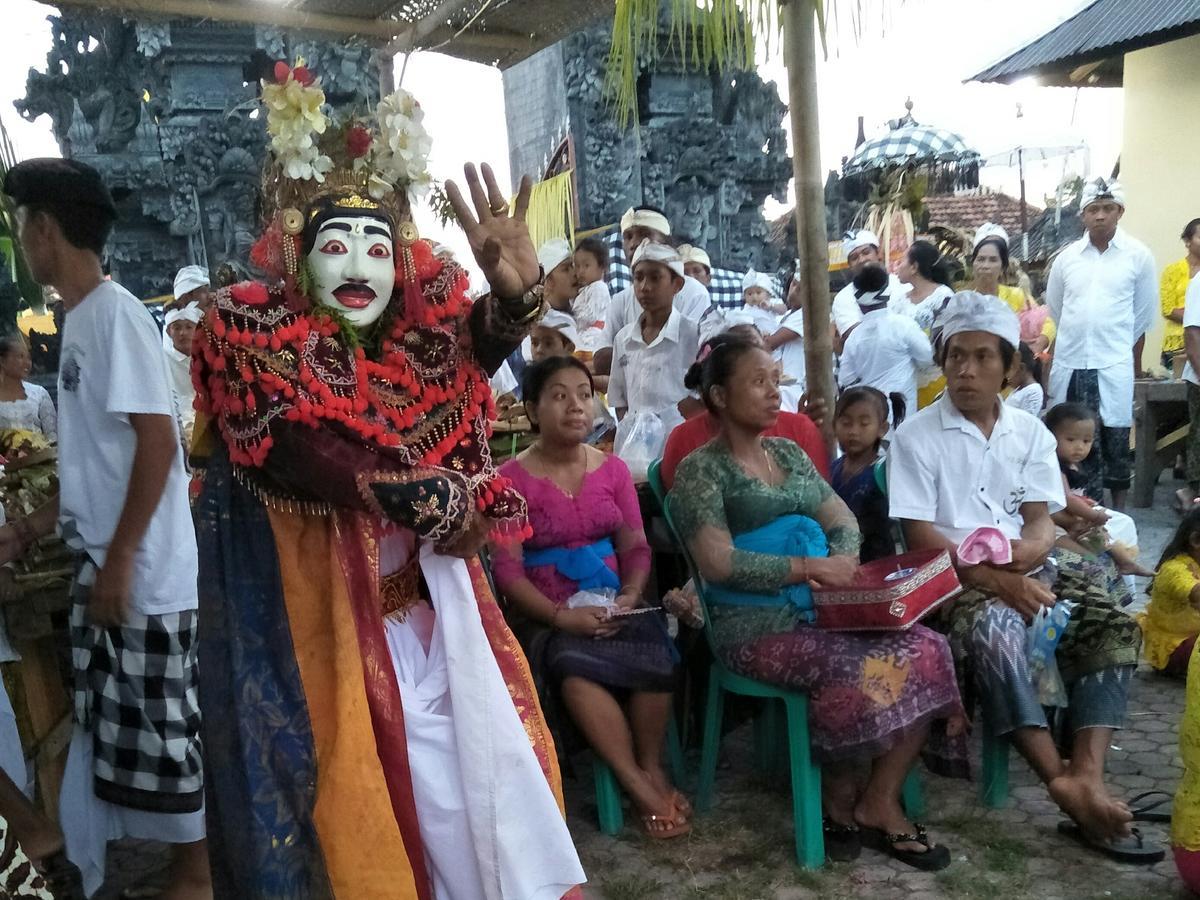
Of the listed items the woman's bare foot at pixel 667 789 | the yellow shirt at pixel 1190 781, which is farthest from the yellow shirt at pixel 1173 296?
the woman's bare foot at pixel 667 789

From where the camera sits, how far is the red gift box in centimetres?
289

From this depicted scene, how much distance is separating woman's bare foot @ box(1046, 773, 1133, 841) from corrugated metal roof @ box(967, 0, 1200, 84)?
30.7 ft

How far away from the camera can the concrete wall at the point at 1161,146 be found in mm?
10516

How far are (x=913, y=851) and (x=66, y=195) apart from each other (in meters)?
2.92

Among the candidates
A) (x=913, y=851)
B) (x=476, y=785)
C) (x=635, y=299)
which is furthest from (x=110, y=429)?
(x=635, y=299)

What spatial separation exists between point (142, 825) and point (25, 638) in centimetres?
67

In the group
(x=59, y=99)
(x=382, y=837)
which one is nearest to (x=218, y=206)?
(x=59, y=99)

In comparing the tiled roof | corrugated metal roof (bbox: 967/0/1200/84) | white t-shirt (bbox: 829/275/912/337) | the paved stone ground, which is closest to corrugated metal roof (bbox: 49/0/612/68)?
the paved stone ground

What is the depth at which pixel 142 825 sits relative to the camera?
8.74ft

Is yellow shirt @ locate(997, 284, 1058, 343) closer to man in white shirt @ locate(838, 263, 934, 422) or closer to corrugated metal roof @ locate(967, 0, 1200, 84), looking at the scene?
man in white shirt @ locate(838, 263, 934, 422)

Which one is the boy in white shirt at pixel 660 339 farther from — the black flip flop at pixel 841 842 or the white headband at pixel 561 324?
the black flip flop at pixel 841 842

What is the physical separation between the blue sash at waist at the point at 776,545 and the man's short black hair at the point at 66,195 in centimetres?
203

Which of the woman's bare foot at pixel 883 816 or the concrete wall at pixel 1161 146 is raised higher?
the concrete wall at pixel 1161 146

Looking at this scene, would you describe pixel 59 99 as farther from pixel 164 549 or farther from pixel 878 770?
pixel 878 770
